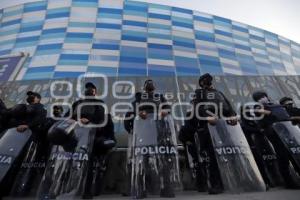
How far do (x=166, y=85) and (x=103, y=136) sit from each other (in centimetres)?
429

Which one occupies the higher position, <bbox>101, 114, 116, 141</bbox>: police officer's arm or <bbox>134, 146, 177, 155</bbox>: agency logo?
<bbox>101, 114, 116, 141</bbox>: police officer's arm

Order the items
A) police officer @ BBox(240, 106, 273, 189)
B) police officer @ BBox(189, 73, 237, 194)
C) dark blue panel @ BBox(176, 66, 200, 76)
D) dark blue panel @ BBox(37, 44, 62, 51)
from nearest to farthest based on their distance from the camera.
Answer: police officer @ BBox(189, 73, 237, 194) < police officer @ BBox(240, 106, 273, 189) < dark blue panel @ BBox(176, 66, 200, 76) < dark blue panel @ BBox(37, 44, 62, 51)

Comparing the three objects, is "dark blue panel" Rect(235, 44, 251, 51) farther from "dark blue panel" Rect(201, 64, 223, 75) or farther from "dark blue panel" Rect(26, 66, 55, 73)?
"dark blue panel" Rect(26, 66, 55, 73)

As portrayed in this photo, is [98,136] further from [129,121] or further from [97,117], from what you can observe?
[129,121]

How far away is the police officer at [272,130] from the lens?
3607 millimetres

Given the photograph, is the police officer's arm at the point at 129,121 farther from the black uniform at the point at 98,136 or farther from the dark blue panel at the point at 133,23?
the dark blue panel at the point at 133,23

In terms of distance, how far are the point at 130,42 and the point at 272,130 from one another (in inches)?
447

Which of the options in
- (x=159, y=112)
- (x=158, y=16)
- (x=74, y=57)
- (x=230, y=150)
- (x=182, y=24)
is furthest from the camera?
(x=158, y=16)

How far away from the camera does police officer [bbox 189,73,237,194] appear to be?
339 cm

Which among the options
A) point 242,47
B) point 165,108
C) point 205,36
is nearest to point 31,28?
point 205,36

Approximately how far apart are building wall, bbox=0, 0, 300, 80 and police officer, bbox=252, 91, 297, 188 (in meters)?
8.67

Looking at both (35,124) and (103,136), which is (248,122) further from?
(35,124)

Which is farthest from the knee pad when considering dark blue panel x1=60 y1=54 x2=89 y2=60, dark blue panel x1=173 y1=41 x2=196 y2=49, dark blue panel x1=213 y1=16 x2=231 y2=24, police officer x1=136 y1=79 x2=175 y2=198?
dark blue panel x1=213 y1=16 x2=231 y2=24

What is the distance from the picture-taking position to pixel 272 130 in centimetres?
381
